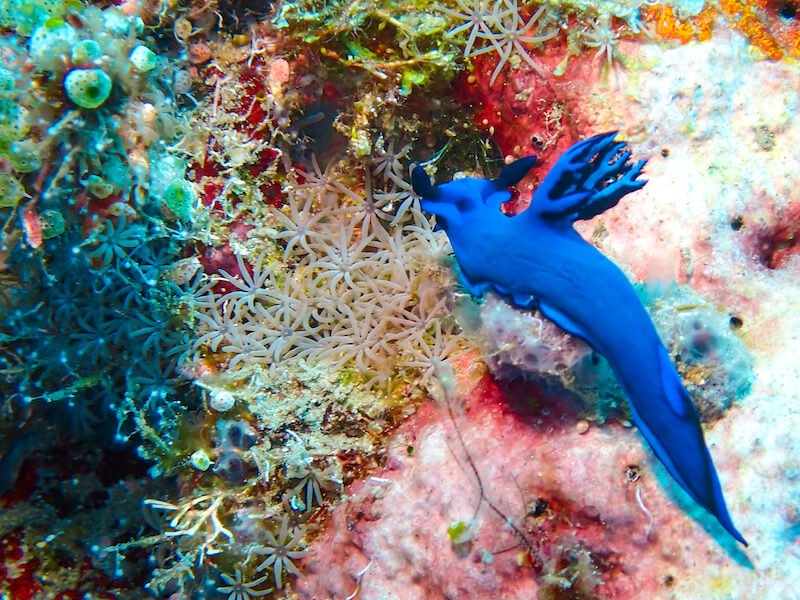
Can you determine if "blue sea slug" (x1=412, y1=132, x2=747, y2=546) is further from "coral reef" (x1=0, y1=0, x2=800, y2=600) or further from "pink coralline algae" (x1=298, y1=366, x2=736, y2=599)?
"pink coralline algae" (x1=298, y1=366, x2=736, y2=599)

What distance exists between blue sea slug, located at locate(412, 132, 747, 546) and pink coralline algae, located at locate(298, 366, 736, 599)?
0.28m

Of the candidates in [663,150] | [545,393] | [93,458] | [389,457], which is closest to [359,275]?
[389,457]

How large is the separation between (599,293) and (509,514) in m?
1.22

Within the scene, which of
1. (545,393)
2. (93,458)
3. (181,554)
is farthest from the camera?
(93,458)

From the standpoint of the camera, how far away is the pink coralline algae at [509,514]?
7.96ft

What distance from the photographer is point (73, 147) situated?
2768mm

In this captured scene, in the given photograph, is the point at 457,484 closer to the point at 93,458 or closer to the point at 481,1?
the point at 481,1

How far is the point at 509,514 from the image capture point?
2604mm

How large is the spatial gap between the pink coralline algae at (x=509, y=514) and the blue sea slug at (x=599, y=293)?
0.28 m

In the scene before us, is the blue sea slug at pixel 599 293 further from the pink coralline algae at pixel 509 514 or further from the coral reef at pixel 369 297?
the pink coralline algae at pixel 509 514

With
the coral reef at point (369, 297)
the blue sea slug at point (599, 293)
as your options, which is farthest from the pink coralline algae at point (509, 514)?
the blue sea slug at point (599, 293)

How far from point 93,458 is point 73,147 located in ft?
10.0

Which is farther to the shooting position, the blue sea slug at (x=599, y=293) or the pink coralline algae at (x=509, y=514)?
the pink coralline algae at (x=509, y=514)

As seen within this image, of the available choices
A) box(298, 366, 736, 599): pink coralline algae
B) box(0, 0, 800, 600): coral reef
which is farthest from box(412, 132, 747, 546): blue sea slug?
box(298, 366, 736, 599): pink coralline algae
